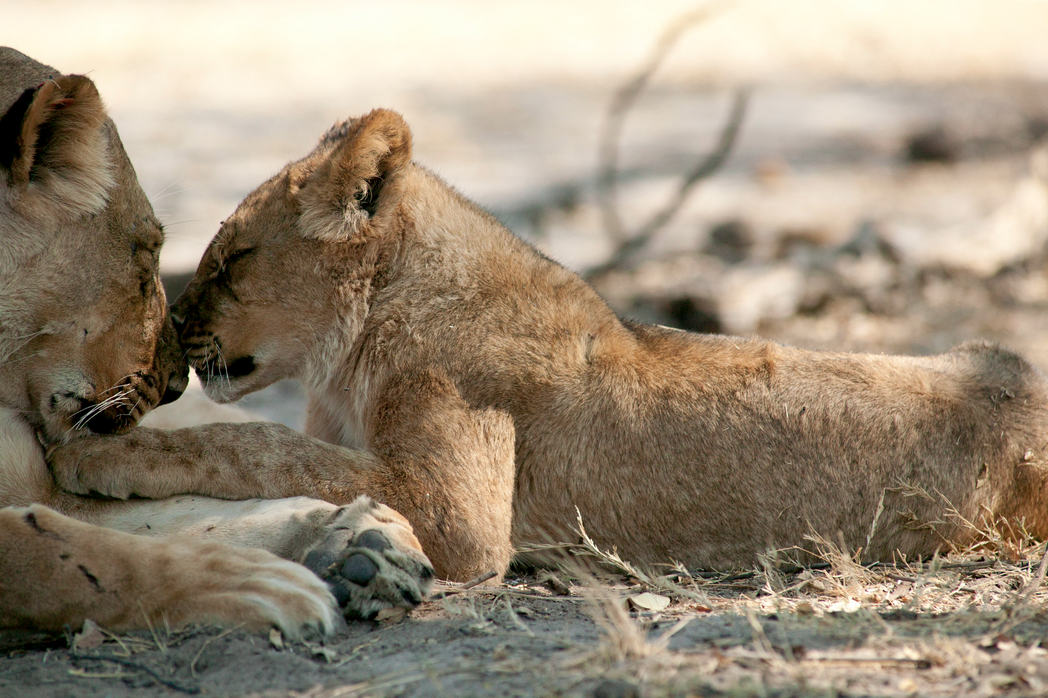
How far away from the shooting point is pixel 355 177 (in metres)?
3.72

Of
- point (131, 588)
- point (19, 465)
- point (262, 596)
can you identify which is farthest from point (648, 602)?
point (19, 465)

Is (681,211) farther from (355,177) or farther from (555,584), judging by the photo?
(555,584)

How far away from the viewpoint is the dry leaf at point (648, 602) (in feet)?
10.1

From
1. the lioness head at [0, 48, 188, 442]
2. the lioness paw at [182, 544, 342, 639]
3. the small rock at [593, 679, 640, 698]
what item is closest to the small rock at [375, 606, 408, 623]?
the lioness paw at [182, 544, 342, 639]

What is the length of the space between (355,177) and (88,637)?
174cm

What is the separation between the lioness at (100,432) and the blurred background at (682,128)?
958mm

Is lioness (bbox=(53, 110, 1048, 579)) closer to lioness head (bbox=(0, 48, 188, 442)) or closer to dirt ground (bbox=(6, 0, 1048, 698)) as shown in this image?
dirt ground (bbox=(6, 0, 1048, 698))

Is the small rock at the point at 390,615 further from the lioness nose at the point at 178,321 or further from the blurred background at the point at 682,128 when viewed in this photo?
the blurred background at the point at 682,128

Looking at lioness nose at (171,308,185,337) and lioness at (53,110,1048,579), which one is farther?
lioness nose at (171,308,185,337)

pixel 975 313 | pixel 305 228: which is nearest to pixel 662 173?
pixel 975 313

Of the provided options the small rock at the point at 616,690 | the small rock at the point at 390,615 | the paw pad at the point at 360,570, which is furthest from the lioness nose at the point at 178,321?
the small rock at the point at 616,690

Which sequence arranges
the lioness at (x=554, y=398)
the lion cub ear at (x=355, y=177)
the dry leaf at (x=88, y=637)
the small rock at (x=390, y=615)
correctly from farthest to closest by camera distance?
the lion cub ear at (x=355, y=177)
the lioness at (x=554, y=398)
the small rock at (x=390, y=615)
the dry leaf at (x=88, y=637)

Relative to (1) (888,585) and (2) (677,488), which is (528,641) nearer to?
(2) (677,488)

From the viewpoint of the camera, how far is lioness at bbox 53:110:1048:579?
355 centimetres
